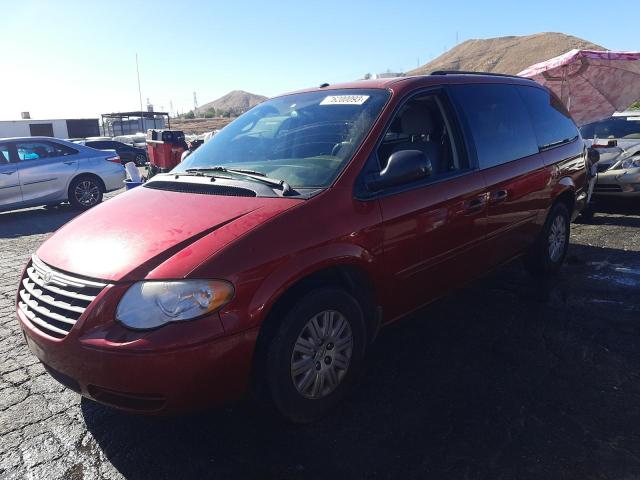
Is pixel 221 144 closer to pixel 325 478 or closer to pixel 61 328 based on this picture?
pixel 61 328

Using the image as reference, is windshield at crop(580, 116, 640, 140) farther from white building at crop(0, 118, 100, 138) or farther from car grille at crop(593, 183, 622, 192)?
white building at crop(0, 118, 100, 138)

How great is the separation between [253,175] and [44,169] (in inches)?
329

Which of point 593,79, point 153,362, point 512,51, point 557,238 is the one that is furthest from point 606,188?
point 512,51

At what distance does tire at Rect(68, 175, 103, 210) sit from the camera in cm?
1032

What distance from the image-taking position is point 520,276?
5.09m

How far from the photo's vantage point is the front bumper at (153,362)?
2.20m

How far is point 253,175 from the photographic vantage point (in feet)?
10.3

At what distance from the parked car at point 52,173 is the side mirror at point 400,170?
8.76 meters

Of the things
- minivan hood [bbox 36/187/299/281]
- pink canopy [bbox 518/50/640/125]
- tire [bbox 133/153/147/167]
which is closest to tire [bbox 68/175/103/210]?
minivan hood [bbox 36/187/299/281]

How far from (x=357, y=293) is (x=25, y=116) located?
2046 inches

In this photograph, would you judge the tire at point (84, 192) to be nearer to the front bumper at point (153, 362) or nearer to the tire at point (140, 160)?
the front bumper at point (153, 362)

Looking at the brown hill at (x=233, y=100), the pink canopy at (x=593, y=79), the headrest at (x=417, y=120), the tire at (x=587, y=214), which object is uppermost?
the brown hill at (x=233, y=100)

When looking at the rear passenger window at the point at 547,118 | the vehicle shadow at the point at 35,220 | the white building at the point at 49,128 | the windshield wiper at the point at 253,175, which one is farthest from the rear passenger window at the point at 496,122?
the white building at the point at 49,128

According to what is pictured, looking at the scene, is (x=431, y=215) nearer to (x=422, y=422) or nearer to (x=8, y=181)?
(x=422, y=422)
